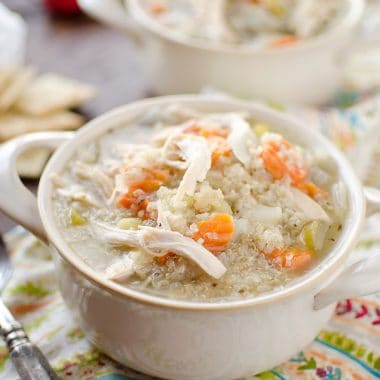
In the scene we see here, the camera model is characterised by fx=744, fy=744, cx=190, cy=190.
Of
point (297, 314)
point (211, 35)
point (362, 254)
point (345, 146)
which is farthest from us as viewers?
point (211, 35)

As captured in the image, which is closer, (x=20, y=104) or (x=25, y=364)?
(x=25, y=364)

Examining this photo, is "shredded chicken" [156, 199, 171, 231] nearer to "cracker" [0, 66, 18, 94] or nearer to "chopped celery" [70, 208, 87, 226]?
"chopped celery" [70, 208, 87, 226]

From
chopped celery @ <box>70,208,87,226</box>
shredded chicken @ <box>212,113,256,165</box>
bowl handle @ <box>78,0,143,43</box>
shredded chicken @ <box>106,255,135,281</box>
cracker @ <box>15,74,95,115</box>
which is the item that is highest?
bowl handle @ <box>78,0,143,43</box>

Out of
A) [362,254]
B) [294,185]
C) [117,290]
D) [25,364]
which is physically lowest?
[25,364]

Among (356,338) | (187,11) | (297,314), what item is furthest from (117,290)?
(187,11)

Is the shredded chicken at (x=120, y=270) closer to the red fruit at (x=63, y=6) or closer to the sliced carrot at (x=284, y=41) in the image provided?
the sliced carrot at (x=284, y=41)

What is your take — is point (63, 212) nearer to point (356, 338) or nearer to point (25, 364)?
point (25, 364)

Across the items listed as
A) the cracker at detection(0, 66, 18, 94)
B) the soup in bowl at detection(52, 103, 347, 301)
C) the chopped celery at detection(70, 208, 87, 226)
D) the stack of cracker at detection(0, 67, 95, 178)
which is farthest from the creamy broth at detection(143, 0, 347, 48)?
the chopped celery at detection(70, 208, 87, 226)

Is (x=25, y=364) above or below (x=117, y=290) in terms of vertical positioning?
below
